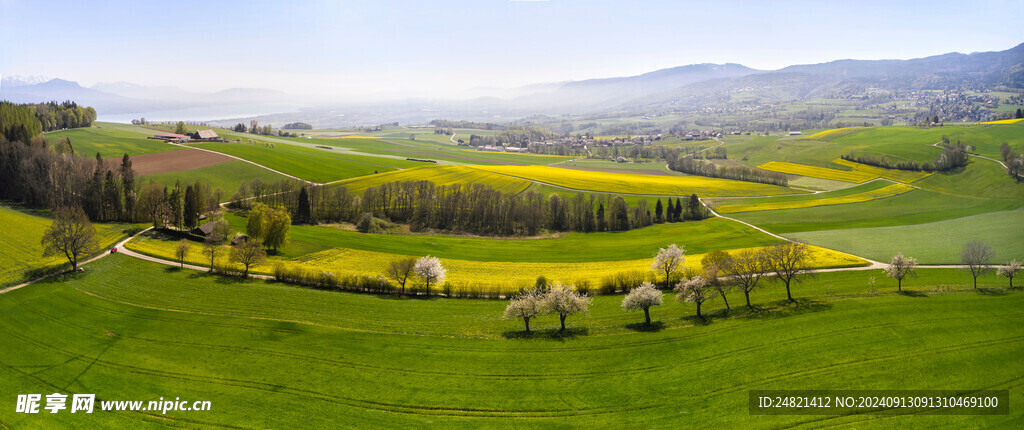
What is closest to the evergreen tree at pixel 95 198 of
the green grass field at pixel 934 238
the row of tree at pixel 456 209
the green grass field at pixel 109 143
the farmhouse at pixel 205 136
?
the row of tree at pixel 456 209

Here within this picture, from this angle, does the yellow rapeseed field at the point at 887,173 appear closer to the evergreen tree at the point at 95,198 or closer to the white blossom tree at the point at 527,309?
the white blossom tree at the point at 527,309

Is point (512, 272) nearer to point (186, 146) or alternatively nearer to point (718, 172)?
point (718, 172)

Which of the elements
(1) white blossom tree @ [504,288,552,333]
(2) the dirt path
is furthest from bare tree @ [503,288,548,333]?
(2) the dirt path

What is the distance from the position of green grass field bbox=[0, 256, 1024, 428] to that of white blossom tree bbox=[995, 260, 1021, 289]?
0.81 meters

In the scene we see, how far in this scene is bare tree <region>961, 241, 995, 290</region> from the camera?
37.7 meters

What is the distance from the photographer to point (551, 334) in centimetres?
3294

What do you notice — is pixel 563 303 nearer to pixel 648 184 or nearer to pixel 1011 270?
pixel 1011 270

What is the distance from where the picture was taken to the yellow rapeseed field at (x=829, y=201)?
75.4m

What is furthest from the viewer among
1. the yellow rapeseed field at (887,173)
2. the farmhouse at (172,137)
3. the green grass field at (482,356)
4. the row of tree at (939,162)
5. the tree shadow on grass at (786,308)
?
the farmhouse at (172,137)

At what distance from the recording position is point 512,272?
48.8m

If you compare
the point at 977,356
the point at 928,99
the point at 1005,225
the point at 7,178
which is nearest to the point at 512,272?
the point at 977,356

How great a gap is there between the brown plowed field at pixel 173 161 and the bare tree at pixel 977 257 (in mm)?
109775

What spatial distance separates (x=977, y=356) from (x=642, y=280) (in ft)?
72.4

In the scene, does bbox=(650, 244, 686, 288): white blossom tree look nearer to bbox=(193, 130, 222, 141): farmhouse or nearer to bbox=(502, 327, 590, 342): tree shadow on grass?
bbox=(502, 327, 590, 342): tree shadow on grass
